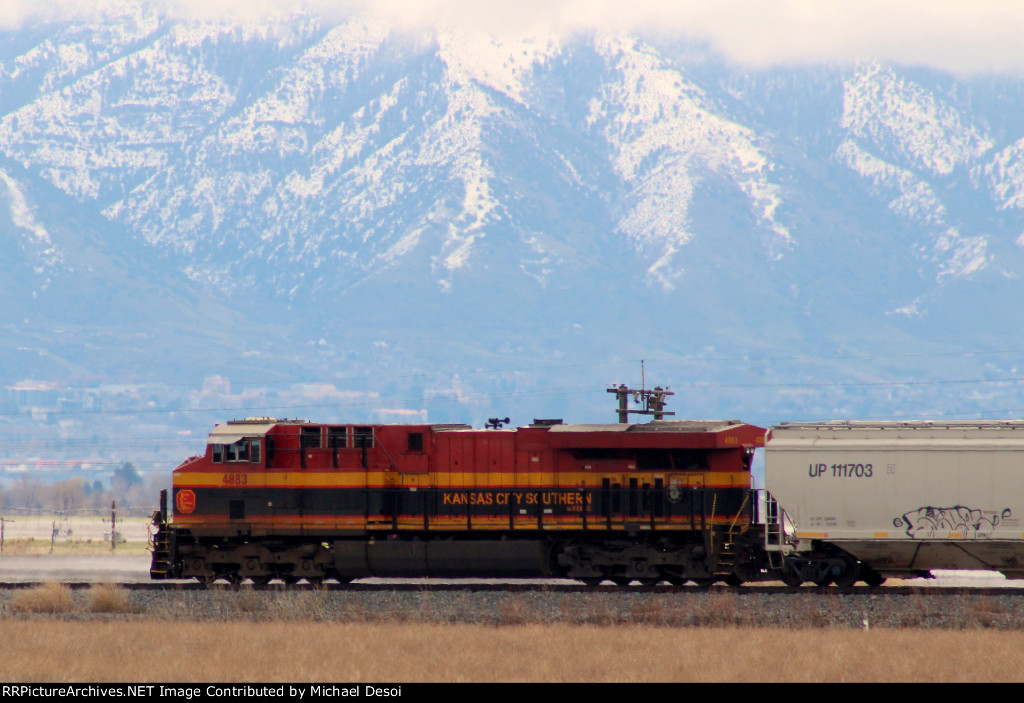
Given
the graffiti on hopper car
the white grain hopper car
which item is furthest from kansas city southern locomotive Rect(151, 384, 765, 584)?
the graffiti on hopper car

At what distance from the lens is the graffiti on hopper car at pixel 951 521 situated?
2747 centimetres

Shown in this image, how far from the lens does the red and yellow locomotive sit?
97.8 feet

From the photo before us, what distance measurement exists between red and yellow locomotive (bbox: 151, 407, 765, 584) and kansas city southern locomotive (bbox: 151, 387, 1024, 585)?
0.03 meters

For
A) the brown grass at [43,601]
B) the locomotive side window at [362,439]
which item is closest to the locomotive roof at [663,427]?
the locomotive side window at [362,439]

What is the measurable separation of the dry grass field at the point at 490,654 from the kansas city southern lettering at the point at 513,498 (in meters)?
7.28

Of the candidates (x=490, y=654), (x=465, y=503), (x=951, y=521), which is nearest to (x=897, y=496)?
(x=951, y=521)

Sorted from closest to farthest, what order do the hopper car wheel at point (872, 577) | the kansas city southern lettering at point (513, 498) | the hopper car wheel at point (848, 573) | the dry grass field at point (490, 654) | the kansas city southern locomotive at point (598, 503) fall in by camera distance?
the dry grass field at point (490, 654), the kansas city southern locomotive at point (598, 503), the hopper car wheel at point (848, 573), the hopper car wheel at point (872, 577), the kansas city southern lettering at point (513, 498)

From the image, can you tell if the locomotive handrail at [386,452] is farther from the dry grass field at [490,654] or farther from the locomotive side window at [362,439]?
the dry grass field at [490,654]

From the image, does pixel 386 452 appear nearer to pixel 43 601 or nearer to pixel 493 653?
pixel 43 601

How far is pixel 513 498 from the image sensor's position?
30609 mm

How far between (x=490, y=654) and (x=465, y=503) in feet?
35.3

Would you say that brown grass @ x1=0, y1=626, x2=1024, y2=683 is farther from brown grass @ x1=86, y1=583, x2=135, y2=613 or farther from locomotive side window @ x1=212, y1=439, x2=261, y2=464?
locomotive side window @ x1=212, y1=439, x2=261, y2=464

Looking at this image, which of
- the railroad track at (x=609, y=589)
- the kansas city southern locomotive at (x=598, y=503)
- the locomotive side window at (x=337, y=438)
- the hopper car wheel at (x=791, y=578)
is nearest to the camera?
the railroad track at (x=609, y=589)
